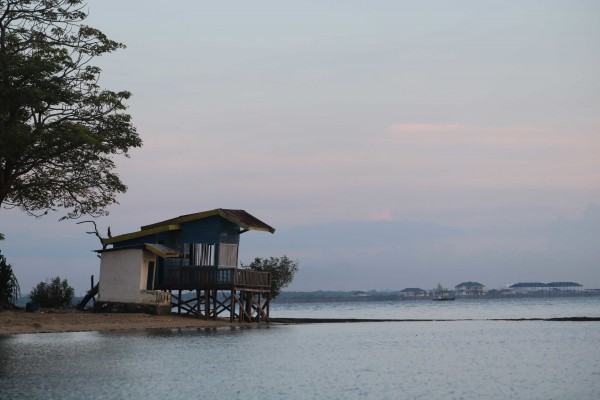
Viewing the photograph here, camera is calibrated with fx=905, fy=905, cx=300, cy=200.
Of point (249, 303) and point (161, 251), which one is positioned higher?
point (161, 251)

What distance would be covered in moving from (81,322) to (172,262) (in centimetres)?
908

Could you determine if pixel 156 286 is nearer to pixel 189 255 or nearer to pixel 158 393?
pixel 189 255

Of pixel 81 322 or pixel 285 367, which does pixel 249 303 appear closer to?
pixel 81 322

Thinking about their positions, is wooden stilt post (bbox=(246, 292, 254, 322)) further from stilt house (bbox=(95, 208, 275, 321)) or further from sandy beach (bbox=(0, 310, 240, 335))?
sandy beach (bbox=(0, 310, 240, 335))

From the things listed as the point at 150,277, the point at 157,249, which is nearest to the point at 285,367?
the point at 157,249

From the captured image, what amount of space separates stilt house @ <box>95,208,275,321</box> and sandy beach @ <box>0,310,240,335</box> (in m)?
1.53

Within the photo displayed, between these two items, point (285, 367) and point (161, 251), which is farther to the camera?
point (161, 251)

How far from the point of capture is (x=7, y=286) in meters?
50.0

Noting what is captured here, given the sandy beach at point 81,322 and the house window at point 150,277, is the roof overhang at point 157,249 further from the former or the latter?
the sandy beach at point 81,322

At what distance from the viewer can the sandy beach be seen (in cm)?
4209

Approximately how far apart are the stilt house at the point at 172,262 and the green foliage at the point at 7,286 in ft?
15.1

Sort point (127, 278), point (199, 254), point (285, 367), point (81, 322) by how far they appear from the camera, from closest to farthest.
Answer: point (285, 367)
point (81, 322)
point (127, 278)
point (199, 254)

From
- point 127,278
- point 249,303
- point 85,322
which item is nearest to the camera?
point 85,322

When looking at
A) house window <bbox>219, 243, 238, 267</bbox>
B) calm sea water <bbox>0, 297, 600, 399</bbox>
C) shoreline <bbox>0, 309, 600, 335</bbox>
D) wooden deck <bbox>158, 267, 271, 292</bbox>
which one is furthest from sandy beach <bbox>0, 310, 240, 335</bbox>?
house window <bbox>219, 243, 238, 267</bbox>
